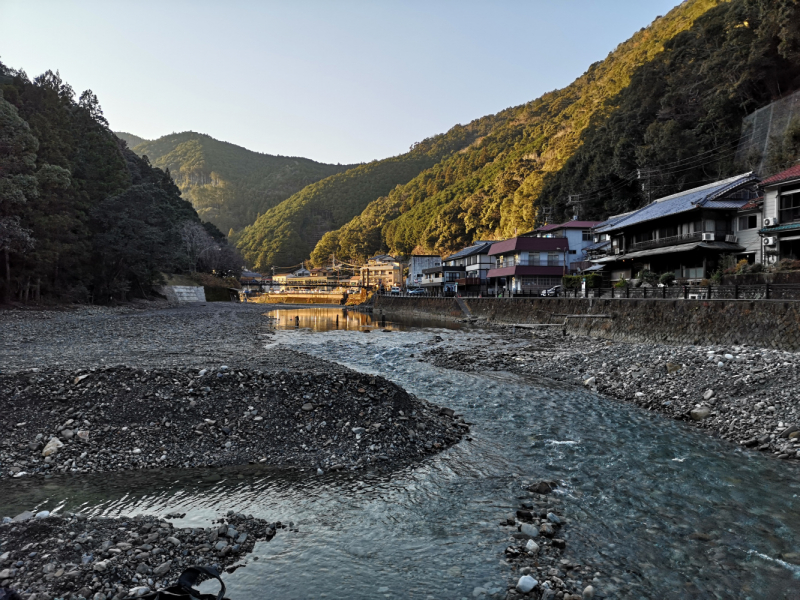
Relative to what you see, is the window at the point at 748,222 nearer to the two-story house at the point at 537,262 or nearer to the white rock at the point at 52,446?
the two-story house at the point at 537,262

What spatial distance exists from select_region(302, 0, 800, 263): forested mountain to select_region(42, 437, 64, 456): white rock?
5378 centimetres

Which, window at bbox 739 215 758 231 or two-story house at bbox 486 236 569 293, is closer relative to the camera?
window at bbox 739 215 758 231

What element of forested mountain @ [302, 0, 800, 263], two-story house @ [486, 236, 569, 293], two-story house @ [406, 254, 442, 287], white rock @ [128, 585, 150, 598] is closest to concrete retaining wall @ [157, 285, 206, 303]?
two-story house @ [406, 254, 442, 287]

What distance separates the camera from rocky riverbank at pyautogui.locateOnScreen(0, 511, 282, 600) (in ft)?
14.7

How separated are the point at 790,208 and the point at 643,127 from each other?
32863mm

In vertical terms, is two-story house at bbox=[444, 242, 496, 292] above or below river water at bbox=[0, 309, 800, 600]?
above

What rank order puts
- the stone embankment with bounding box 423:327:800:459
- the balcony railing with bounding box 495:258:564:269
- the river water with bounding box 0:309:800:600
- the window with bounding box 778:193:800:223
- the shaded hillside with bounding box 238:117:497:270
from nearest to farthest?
1. the river water with bounding box 0:309:800:600
2. the stone embankment with bounding box 423:327:800:459
3. the window with bounding box 778:193:800:223
4. the balcony railing with bounding box 495:258:564:269
5. the shaded hillside with bounding box 238:117:497:270

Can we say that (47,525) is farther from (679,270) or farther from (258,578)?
(679,270)

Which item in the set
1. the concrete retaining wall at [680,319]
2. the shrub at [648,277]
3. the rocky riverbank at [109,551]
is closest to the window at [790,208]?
the shrub at [648,277]

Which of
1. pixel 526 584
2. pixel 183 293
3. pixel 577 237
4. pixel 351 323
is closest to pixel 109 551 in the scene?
pixel 526 584

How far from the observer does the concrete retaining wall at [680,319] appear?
1794 cm

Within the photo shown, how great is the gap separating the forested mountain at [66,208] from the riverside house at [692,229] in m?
46.6

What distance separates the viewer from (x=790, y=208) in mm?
A: 27141

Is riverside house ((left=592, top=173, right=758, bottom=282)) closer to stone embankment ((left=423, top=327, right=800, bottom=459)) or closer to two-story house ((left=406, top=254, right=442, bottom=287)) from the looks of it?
stone embankment ((left=423, top=327, right=800, bottom=459))
